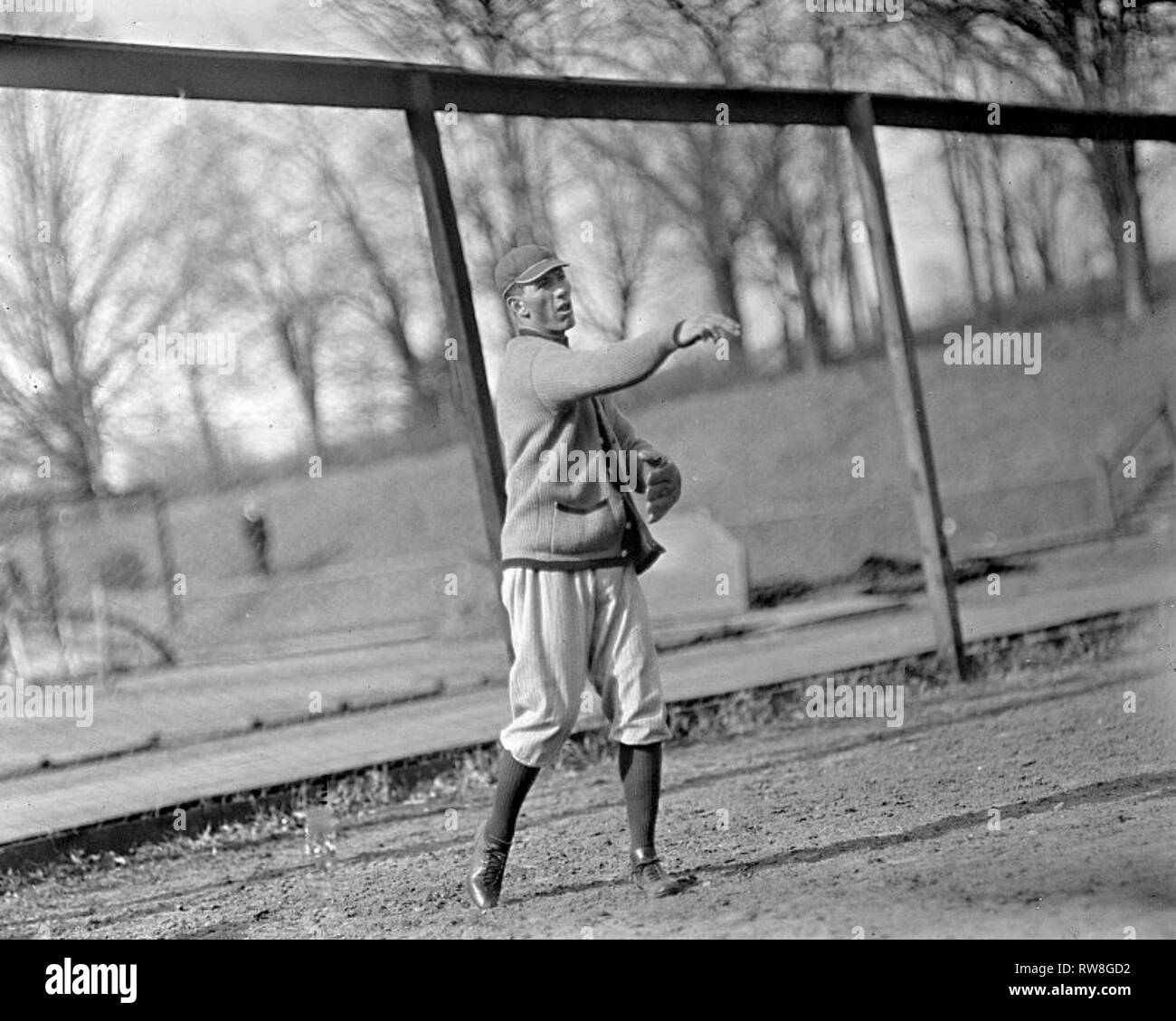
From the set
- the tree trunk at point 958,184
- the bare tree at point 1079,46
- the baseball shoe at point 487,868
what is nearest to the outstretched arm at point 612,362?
the baseball shoe at point 487,868

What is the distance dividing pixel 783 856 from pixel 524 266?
175cm

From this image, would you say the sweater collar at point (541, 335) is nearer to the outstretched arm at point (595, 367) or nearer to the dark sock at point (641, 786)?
the outstretched arm at point (595, 367)

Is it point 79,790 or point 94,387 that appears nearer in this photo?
point 79,790

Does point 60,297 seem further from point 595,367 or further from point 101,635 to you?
point 595,367

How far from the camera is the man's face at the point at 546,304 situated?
4.35 metres

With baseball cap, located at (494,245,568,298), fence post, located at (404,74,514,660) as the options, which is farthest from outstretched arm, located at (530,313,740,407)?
fence post, located at (404,74,514,660)

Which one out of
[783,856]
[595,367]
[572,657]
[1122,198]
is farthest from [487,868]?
[1122,198]

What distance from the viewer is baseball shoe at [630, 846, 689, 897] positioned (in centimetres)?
435

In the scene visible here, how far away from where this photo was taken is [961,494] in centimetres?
1780

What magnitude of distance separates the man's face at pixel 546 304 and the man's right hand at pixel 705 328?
1.82ft

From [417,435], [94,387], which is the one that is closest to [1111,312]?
[417,435]

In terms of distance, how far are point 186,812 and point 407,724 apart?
2.04 metres

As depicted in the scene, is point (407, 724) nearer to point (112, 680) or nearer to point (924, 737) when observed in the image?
point (924, 737)

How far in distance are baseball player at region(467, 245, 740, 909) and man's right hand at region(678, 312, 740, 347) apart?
44 centimetres
